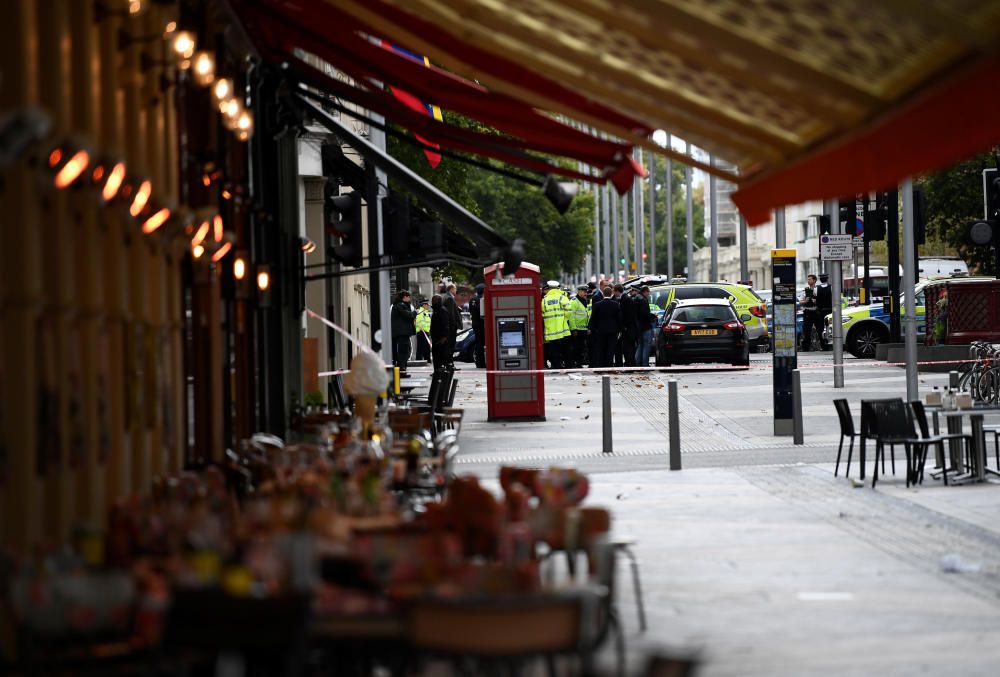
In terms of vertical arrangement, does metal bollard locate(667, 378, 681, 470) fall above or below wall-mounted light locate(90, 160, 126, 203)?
below

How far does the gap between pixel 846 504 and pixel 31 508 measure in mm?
9710

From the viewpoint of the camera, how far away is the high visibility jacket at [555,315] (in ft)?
122

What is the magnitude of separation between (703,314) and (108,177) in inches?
1126

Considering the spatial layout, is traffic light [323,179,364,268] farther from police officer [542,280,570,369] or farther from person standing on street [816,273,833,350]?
person standing on street [816,273,833,350]

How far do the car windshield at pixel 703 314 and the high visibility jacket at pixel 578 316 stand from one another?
94.8 inches

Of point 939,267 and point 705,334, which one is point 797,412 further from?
point 939,267

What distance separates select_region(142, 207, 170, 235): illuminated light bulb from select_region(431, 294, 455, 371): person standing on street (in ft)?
69.6

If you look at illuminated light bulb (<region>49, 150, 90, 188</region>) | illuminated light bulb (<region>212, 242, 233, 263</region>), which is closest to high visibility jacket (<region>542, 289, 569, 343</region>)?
illuminated light bulb (<region>212, 242, 233, 263</region>)

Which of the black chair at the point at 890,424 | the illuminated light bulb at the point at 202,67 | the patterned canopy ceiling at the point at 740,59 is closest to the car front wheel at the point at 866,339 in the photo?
the black chair at the point at 890,424

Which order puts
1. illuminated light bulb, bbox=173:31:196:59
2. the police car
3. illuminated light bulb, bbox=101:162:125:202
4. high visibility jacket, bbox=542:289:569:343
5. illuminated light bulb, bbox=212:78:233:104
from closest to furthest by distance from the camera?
illuminated light bulb, bbox=101:162:125:202, illuminated light bulb, bbox=173:31:196:59, illuminated light bulb, bbox=212:78:233:104, high visibility jacket, bbox=542:289:569:343, the police car

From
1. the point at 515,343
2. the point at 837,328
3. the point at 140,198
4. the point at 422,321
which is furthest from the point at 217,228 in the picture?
the point at 422,321

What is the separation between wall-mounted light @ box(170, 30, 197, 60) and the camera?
10.9 m

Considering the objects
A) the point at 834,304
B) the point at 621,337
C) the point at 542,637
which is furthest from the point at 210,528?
the point at 621,337

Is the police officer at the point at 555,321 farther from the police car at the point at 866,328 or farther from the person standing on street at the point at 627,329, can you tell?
the police car at the point at 866,328
